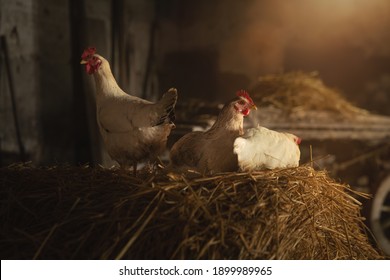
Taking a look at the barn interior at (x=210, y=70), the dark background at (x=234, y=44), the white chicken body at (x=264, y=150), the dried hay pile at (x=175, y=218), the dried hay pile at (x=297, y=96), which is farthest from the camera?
the dark background at (x=234, y=44)

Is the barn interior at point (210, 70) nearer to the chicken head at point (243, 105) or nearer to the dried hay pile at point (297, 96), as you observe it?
the dried hay pile at point (297, 96)

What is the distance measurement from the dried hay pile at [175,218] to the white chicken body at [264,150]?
137 millimetres

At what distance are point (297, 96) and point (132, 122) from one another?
1898 millimetres

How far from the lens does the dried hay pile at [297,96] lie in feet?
11.1

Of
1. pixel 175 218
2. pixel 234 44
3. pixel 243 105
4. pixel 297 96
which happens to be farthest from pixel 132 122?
pixel 234 44

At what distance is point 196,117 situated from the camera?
10.1ft

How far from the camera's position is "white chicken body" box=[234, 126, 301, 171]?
1.69m

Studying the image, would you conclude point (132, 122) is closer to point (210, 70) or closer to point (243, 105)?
point (243, 105)

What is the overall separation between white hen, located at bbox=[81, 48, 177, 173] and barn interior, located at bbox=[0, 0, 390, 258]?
495 mm

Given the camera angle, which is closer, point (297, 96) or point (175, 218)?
point (175, 218)

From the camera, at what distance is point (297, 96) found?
3.44m

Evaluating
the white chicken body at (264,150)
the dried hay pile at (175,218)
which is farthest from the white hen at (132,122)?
the white chicken body at (264,150)

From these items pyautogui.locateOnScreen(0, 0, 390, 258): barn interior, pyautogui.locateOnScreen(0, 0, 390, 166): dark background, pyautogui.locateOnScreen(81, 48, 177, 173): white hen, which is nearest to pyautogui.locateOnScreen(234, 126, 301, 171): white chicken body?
A: pyautogui.locateOnScreen(81, 48, 177, 173): white hen
